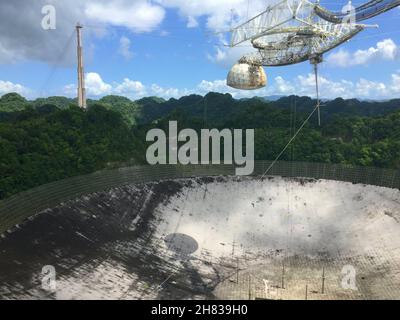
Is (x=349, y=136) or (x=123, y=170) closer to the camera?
(x=123, y=170)

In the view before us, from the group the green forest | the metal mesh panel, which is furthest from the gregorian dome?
the green forest

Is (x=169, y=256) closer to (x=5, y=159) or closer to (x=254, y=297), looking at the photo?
(x=254, y=297)

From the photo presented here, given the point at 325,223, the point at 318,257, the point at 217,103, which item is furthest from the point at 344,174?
the point at 217,103

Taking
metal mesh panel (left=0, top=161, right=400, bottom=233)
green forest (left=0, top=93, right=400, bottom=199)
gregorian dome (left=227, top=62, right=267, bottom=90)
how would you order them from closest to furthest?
metal mesh panel (left=0, top=161, right=400, bottom=233)
gregorian dome (left=227, top=62, right=267, bottom=90)
green forest (left=0, top=93, right=400, bottom=199)

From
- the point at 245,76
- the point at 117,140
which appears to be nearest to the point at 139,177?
the point at 245,76

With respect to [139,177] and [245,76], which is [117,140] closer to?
[139,177]

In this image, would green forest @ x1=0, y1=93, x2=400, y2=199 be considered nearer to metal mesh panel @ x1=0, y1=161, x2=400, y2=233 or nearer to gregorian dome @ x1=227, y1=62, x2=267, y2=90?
metal mesh panel @ x1=0, y1=161, x2=400, y2=233

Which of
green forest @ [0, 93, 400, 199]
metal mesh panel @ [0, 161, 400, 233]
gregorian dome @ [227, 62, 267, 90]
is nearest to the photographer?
metal mesh panel @ [0, 161, 400, 233]

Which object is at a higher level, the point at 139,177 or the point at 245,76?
the point at 245,76
